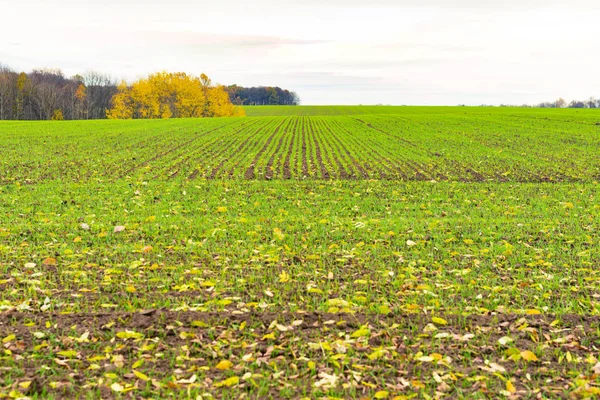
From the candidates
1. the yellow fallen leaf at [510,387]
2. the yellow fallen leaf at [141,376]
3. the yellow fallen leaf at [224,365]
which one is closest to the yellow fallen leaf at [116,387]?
the yellow fallen leaf at [141,376]

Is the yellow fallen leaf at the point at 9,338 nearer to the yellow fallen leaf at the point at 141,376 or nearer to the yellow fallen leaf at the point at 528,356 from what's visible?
the yellow fallen leaf at the point at 141,376

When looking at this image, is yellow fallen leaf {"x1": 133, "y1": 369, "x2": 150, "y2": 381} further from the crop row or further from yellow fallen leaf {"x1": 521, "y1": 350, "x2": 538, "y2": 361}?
the crop row

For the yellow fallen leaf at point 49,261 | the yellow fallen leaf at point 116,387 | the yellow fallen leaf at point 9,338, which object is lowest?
the yellow fallen leaf at point 116,387

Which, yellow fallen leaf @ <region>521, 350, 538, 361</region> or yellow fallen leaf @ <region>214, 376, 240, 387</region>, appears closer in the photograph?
yellow fallen leaf @ <region>214, 376, 240, 387</region>

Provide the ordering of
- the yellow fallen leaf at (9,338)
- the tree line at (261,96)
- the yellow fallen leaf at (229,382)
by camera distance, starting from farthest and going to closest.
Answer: the tree line at (261,96), the yellow fallen leaf at (9,338), the yellow fallen leaf at (229,382)

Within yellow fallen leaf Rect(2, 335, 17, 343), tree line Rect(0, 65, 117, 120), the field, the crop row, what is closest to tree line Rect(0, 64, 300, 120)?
tree line Rect(0, 65, 117, 120)

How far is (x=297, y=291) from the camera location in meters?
Result: 6.95

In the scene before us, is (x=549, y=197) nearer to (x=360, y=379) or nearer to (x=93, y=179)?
(x=360, y=379)

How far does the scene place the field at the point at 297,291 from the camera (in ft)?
16.0

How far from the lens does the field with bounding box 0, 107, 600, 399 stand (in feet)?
16.0

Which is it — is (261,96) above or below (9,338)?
above

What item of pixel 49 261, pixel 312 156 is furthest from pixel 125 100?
pixel 49 261

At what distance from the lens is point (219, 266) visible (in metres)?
7.93

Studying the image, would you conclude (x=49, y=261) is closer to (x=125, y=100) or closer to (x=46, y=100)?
(x=125, y=100)
